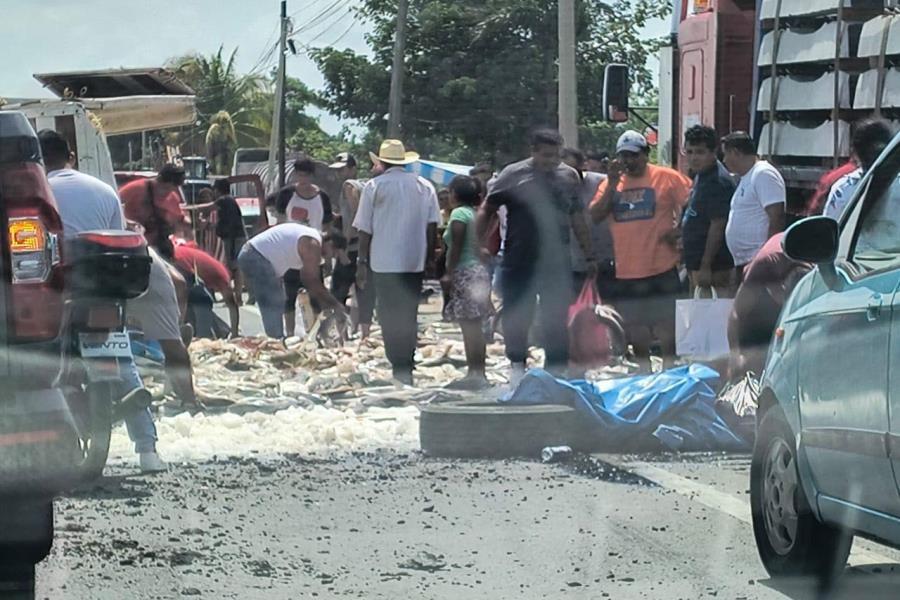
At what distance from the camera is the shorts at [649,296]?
11.5m

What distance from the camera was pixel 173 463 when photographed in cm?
879

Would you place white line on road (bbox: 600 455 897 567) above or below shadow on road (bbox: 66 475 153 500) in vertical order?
below

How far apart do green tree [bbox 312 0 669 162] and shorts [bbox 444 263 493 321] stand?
35.7 m

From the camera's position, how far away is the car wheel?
587cm

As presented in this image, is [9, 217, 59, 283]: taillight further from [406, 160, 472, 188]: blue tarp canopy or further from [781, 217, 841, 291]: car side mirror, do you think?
[406, 160, 472, 188]: blue tarp canopy

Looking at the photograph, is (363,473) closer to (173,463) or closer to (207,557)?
(173,463)

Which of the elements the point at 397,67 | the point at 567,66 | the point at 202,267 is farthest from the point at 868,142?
the point at 397,67

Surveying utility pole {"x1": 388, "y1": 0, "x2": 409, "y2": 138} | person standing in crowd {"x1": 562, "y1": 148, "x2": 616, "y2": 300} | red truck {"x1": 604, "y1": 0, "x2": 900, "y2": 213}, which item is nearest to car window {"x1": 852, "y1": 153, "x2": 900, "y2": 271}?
red truck {"x1": 604, "y1": 0, "x2": 900, "y2": 213}

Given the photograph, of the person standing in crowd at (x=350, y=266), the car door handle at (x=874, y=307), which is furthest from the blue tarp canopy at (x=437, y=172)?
the car door handle at (x=874, y=307)

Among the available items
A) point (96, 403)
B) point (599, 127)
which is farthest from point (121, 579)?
point (599, 127)

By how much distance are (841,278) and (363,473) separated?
11.1ft

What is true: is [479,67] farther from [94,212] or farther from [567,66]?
[94,212]

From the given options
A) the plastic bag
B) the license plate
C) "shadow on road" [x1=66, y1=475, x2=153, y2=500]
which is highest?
the license plate

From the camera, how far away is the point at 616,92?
1516cm
